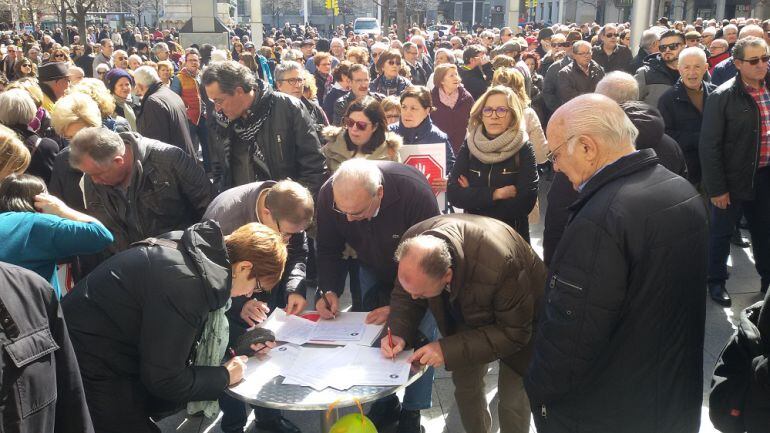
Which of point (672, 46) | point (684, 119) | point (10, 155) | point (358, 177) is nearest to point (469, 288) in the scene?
point (358, 177)

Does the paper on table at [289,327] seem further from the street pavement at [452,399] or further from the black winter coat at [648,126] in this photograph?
the black winter coat at [648,126]

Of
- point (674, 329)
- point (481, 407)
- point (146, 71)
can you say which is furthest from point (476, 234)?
point (146, 71)

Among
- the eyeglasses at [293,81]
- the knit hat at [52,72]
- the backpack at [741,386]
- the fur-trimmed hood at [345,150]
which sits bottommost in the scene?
the backpack at [741,386]

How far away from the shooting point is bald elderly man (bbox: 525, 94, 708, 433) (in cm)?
216

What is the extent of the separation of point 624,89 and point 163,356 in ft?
11.5

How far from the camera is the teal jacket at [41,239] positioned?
2.82 metres

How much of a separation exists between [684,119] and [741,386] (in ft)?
13.0

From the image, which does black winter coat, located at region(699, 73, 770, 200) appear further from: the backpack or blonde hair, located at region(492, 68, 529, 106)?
the backpack

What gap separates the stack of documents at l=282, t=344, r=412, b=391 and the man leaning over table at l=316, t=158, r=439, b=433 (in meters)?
0.34

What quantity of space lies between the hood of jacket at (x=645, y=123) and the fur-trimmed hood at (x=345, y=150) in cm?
156

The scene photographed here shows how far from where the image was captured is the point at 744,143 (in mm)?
4816

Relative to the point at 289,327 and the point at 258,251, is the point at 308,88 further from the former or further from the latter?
the point at 258,251

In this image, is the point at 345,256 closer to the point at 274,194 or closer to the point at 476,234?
the point at 274,194

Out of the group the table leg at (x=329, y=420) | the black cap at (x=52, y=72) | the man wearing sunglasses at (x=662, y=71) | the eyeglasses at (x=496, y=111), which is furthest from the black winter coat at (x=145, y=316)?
the man wearing sunglasses at (x=662, y=71)
